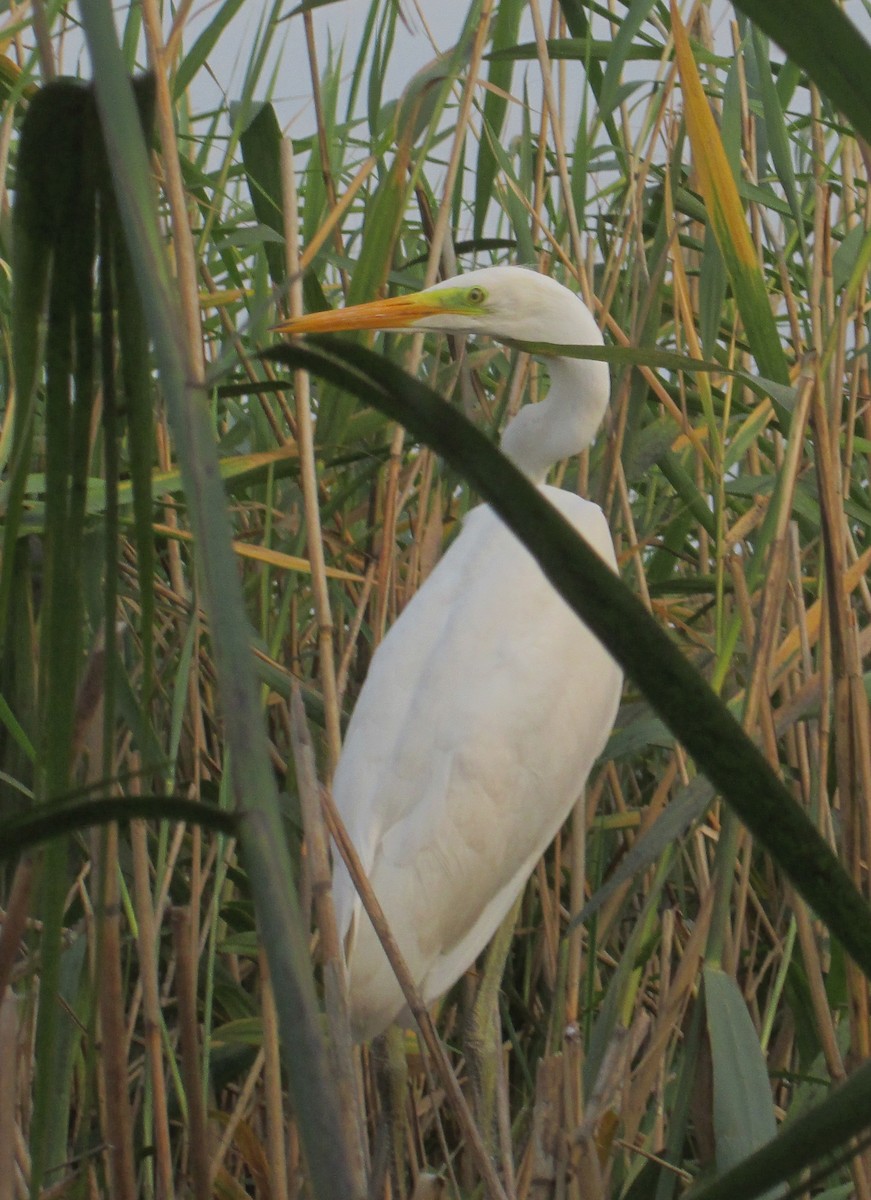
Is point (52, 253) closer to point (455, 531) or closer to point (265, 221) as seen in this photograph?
point (265, 221)

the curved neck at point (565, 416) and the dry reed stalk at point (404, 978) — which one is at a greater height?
the curved neck at point (565, 416)

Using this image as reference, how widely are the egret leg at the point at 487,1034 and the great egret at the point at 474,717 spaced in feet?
0.15

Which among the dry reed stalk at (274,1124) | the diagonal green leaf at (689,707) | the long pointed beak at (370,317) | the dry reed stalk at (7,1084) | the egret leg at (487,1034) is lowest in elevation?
the egret leg at (487,1034)

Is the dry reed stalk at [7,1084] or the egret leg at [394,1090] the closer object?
the dry reed stalk at [7,1084]

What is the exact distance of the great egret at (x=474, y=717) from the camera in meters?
1.38

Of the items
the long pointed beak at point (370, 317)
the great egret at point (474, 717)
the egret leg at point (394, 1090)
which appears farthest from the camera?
the great egret at point (474, 717)

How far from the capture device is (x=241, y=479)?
49.9 inches

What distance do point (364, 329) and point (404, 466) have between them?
0.24 metres

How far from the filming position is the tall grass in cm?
26

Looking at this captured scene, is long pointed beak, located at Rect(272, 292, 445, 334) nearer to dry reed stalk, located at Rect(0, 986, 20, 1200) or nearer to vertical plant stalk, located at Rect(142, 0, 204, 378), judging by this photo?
vertical plant stalk, located at Rect(142, 0, 204, 378)

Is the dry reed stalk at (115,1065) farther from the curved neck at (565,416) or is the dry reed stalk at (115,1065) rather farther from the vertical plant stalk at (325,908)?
the curved neck at (565,416)

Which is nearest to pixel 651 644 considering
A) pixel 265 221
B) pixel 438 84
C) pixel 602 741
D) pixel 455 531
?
pixel 438 84

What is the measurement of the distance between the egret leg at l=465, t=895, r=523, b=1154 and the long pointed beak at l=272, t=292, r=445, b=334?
0.65 metres

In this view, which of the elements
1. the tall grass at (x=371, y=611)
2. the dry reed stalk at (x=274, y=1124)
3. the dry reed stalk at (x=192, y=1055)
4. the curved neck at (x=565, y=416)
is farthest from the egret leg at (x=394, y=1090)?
the curved neck at (x=565, y=416)
